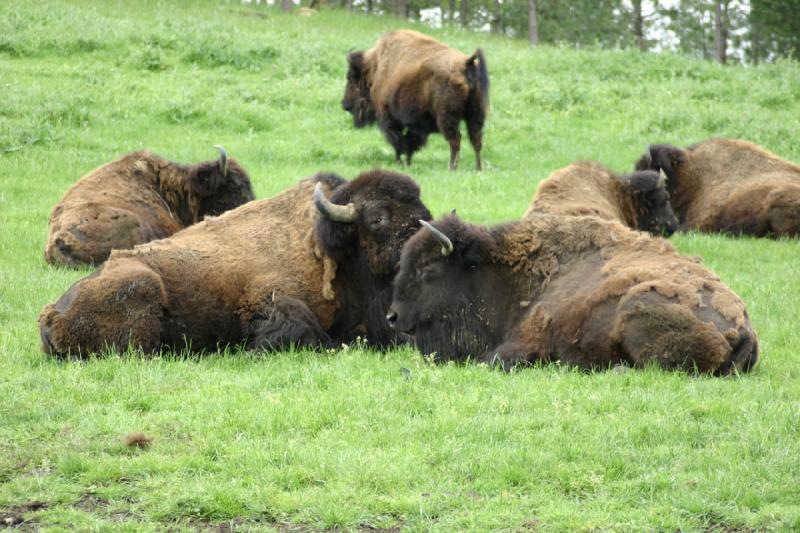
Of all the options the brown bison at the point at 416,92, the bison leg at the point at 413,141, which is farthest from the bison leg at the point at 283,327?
the bison leg at the point at 413,141

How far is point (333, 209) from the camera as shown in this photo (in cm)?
895

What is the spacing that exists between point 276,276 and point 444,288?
1.42 m

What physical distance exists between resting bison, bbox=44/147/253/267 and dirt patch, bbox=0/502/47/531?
640 centimetres

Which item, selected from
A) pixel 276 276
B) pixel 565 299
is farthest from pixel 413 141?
pixel 565 299

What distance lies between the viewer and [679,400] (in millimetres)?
6750

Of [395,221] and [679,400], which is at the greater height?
[395,221]

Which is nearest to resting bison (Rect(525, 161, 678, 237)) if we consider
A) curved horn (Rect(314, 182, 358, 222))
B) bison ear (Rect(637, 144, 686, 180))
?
bison ear (Rect(637, 144, 686, 180))

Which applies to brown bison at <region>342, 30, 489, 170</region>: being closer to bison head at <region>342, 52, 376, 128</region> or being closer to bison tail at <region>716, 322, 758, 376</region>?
bison head at <region>342, 52, 376, 128</region>

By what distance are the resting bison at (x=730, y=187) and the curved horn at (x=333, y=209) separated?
7.86 m

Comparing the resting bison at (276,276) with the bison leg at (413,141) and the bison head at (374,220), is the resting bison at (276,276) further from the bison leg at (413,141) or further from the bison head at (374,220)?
the bison leg at (413,141)

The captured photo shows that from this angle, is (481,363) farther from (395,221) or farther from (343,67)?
(343,67)

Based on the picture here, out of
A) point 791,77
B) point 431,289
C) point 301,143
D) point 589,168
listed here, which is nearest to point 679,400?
point 431,289

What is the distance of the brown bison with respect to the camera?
19.3 m

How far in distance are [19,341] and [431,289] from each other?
338cm
